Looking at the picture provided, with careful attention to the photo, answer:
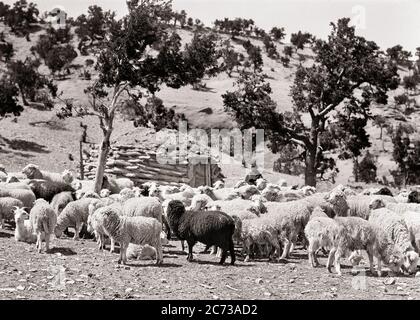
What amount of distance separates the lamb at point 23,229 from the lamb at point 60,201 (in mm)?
2247

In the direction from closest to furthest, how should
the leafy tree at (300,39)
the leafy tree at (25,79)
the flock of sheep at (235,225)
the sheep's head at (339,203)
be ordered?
the flock of sheep at (235,225), the sheep's head at (339,203), the leafy tree at (25,79), the leafy tree at (300,39)

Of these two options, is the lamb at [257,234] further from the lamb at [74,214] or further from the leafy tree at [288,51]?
the leafy tree at [288,51]

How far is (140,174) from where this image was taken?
83.8 feet

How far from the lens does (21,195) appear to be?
14.3m

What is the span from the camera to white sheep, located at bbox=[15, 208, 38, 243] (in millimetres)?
11992

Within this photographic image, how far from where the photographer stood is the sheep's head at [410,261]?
35.9 feet

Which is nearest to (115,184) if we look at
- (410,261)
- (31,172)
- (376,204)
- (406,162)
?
(31,172)

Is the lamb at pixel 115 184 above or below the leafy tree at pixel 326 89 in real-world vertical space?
below

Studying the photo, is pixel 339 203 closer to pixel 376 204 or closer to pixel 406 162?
pixel 376 204

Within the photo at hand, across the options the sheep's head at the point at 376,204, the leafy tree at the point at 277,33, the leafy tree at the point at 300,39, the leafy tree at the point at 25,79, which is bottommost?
the sheep's head at the point at 376,204

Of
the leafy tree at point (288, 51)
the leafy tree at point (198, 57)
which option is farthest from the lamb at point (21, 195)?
the leafy tree at point (288, 51)

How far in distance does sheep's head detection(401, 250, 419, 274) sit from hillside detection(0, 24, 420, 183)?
1841 cm

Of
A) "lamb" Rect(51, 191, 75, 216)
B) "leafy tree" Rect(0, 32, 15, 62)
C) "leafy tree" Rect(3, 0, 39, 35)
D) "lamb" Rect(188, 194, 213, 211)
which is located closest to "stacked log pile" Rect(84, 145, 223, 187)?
"lamb" Rect(51, 191, 75, 216)

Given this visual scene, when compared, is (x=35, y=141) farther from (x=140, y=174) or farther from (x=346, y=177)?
(x=346, y=177)
